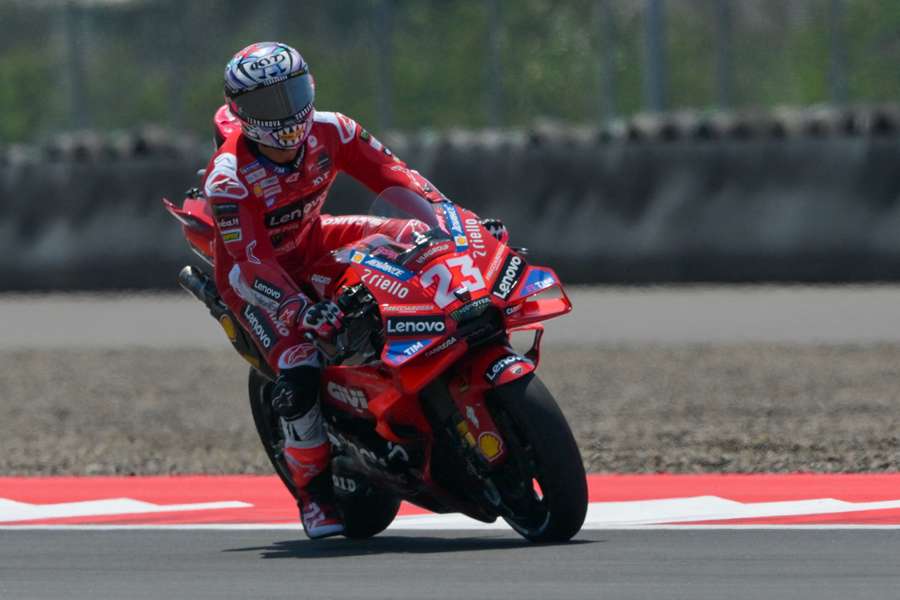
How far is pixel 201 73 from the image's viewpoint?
52.2 ft

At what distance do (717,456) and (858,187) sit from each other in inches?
252

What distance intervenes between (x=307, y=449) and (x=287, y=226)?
2.65 ft

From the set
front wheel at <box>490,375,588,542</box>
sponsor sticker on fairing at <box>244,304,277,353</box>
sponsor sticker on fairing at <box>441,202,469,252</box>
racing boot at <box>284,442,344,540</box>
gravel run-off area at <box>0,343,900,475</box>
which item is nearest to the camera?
front wheel at <box>490,375,588,542</box>

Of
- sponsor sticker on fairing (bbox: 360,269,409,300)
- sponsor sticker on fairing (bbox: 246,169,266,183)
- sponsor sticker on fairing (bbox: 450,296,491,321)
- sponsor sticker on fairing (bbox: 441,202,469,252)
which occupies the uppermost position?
sponsor sticker on fairing (bbox: 246,169,266,183)

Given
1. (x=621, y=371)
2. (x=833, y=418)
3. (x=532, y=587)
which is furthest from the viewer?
(x=621, y=371)

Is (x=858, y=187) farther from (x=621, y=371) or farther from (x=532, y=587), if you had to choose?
(x=532, y=587)

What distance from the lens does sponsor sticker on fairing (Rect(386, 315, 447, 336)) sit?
629cm

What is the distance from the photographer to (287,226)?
7.02 m

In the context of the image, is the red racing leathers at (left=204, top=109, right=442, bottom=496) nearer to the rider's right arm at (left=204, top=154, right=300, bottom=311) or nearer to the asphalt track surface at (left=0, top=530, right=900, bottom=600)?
the rider's right arm at (left=204, top=154, right=300, bottom=311)

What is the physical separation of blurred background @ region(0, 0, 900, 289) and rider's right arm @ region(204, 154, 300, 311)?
8.63m

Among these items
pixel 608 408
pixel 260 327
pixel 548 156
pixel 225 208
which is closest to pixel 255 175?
pixel 225 208

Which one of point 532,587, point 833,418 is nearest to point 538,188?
point 833,418

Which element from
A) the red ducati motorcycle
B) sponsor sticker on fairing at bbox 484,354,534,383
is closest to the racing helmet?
the red ducati motorcycle

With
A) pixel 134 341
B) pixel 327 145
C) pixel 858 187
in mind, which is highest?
pixel 327 145
